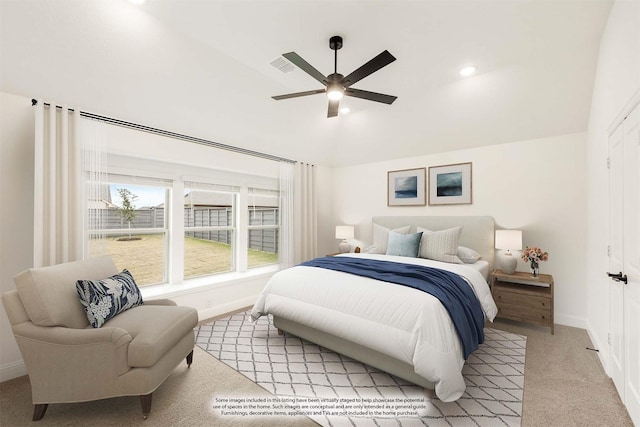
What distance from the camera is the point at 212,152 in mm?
3969

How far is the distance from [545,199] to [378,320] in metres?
2.96

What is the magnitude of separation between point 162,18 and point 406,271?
2.99 m

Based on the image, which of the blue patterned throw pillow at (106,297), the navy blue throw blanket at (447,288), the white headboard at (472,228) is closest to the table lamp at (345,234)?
the white headboard at (472,228)

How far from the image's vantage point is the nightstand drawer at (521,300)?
3209 millimetres

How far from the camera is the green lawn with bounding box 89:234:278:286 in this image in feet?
11.1

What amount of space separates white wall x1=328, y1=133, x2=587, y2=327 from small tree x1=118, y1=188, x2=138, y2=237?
4268 mm

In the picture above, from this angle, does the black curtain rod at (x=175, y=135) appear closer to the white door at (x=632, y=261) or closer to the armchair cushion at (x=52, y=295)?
the armchair cushion at (x=52, y=295)

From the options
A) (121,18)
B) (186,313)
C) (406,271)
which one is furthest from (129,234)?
(406,271)

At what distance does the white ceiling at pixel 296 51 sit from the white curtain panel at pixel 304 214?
1223 millimetres

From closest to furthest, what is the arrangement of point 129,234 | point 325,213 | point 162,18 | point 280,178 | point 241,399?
point 241,399, point 162,18, point 129,234, point 280,178, point 325,213

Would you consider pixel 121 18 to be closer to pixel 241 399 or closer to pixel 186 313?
pixel 186 313

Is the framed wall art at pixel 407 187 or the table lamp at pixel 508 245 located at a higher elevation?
the framed wall art at pixel 407 187

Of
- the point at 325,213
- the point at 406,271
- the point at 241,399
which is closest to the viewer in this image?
the point at 241,399

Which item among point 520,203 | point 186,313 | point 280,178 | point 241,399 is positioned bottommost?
point 241,399
